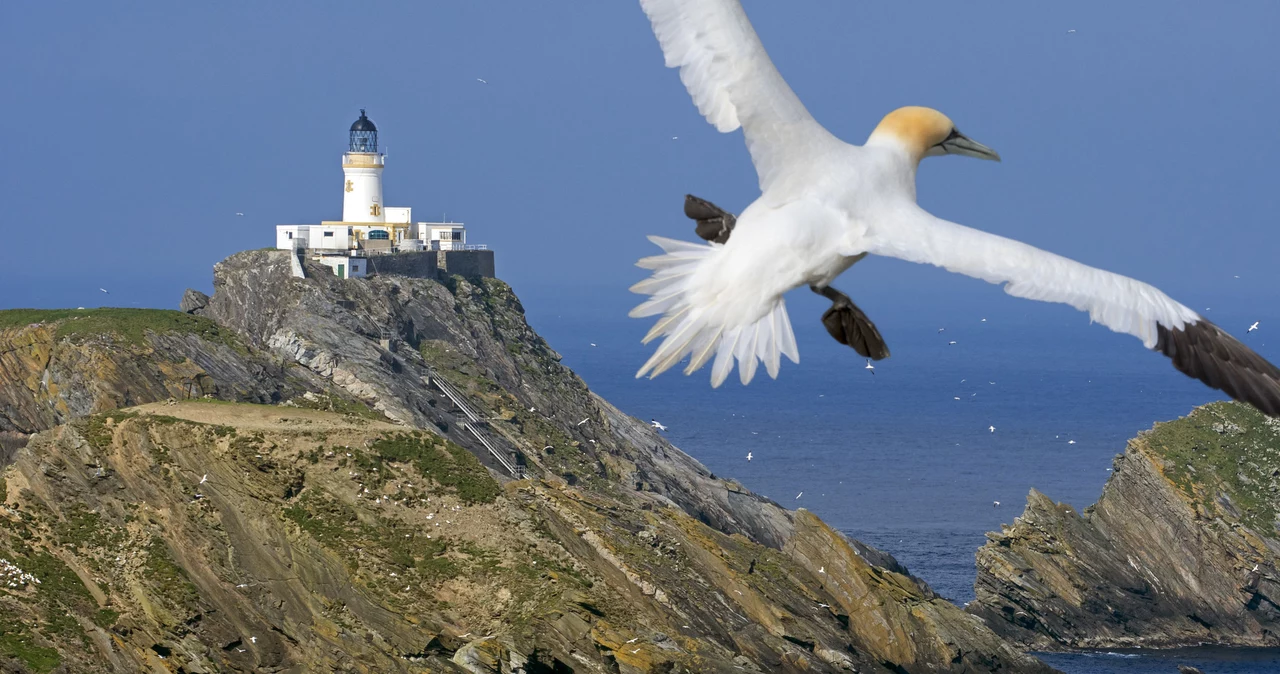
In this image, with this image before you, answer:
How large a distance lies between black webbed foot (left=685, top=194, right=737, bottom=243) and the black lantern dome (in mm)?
92531

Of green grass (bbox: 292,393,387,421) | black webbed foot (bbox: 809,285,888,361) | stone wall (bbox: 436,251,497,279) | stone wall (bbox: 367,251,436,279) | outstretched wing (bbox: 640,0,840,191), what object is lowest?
black webbed foot (bbox: 809,285,888,361)

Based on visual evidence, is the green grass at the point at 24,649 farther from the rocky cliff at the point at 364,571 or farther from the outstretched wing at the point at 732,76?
the outstretched wing at the point at 732,76

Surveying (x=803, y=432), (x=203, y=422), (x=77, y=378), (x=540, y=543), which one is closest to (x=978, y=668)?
(x=540, y=543)

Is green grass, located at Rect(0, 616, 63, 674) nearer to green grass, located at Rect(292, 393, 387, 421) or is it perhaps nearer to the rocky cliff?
the rocky cliff

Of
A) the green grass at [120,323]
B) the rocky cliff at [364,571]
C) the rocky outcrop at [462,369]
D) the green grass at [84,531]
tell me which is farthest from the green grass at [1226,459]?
the green grass at [84,531]

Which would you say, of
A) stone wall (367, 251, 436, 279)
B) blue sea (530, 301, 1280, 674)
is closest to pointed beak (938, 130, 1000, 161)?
blue sea (530, 301, 1280, 674)

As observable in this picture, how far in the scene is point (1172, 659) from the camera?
3159 inches

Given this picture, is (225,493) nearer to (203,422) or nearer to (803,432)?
(203,422)

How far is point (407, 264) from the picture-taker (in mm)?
91375

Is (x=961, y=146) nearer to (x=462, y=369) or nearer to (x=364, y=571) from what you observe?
(x=364, y=571)

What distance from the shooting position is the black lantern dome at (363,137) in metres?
104

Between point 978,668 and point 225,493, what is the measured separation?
94.7 feet

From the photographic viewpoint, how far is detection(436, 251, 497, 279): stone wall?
95312 mm

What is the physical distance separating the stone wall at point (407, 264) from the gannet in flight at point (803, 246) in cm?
7757
